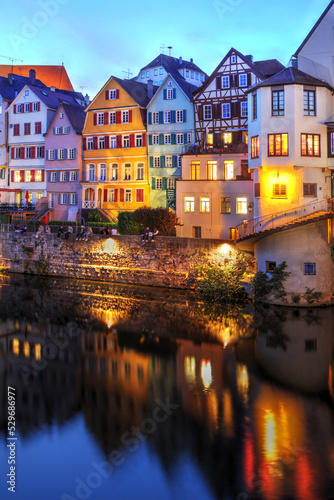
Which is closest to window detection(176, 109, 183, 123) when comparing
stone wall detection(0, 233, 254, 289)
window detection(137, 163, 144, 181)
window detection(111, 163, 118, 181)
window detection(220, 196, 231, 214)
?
window detection(137, 163, 144, 181)

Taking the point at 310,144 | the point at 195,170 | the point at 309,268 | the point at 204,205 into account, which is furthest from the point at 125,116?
the point at 309,268

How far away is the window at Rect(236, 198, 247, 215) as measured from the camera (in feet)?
128

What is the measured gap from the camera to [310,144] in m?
31.9

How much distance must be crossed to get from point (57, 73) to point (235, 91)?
2076 inches

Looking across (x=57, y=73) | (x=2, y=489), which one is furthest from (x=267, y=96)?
(x=57, y=73)

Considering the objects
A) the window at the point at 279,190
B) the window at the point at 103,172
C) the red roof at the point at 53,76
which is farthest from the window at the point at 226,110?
the red roof at the point at 53,76

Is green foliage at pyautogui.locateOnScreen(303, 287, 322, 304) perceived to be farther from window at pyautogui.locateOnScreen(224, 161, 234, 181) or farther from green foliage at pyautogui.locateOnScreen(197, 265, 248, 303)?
window at pyautogui.locateOnScreen(224, 161, 234, 181)

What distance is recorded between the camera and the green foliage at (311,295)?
30484 mm

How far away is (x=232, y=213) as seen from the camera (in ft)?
129

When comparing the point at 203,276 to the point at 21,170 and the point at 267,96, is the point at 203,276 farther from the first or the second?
the point at 21,170

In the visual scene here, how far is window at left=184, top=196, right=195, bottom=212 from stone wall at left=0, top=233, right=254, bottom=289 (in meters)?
3.91

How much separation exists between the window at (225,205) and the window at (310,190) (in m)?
8.19

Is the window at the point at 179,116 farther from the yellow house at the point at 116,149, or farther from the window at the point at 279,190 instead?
the window at the point at 279,190

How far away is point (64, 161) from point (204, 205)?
2053 cm
